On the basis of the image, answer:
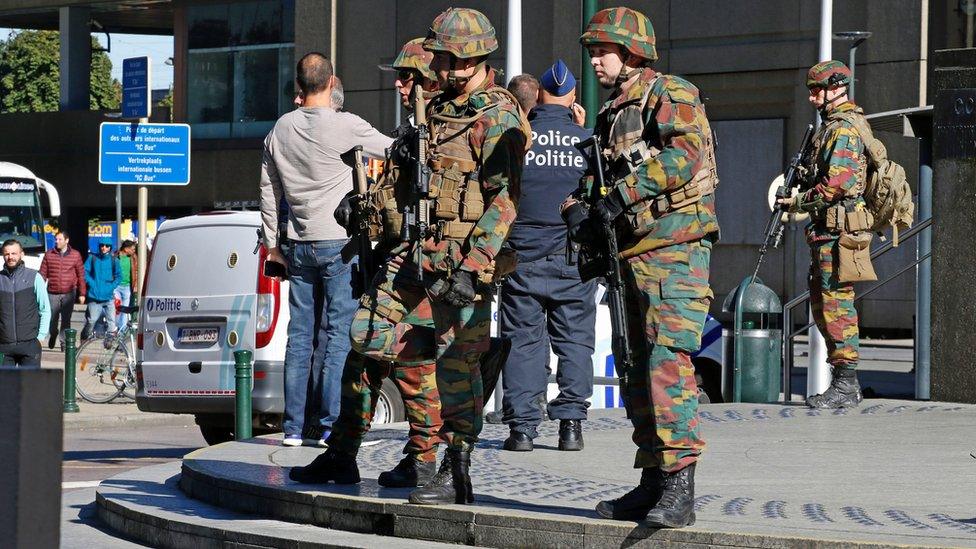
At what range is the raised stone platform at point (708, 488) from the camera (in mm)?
5762

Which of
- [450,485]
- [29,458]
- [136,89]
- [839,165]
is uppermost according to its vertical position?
[136,89]

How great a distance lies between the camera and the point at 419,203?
6.31 meters

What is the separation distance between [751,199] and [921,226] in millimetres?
20110

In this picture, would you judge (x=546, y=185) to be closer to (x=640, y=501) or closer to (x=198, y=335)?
(x=640, y=501)

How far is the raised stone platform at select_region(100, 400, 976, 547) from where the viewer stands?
576 centimetres

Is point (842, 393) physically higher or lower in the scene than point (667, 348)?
lower

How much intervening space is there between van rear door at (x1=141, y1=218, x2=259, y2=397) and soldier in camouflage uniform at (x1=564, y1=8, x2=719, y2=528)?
5.22 meters

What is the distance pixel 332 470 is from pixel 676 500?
198 cm

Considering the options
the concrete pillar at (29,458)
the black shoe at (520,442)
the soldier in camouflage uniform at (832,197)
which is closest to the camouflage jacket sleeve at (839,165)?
the soldier in camouflage uniform at (832,197)

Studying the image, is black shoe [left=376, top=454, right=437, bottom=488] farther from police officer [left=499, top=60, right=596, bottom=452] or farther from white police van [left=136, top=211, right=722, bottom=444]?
white police van [left=136, top=211, right=722, bottom=444]

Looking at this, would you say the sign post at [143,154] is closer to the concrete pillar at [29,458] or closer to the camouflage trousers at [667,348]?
the camouflage trousers at [667,348]

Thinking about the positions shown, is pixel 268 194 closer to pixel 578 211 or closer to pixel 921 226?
pixel 578 211

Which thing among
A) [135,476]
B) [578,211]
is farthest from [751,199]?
[578,211]

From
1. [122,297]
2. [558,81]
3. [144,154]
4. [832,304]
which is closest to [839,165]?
[832,304]
